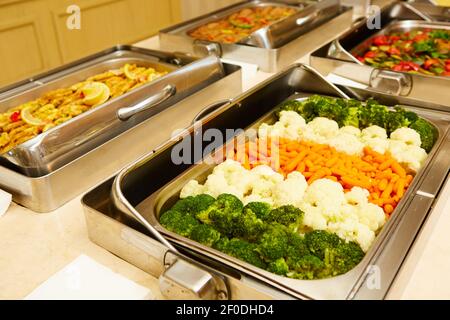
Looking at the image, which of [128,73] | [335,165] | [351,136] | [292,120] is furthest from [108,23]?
[335,165]

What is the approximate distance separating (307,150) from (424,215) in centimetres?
47

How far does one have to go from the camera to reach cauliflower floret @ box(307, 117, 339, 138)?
1.62 m

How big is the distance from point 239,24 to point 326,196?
2.00 m

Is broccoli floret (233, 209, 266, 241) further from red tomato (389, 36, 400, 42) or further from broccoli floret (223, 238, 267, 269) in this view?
red tomato (389, 36, 400, 42)

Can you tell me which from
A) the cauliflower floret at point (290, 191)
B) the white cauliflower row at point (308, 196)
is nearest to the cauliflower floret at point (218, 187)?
the white cauliflower row at point (308, 196)

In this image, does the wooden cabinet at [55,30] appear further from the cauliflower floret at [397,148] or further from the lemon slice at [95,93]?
the cauliflower floret at [397,148]

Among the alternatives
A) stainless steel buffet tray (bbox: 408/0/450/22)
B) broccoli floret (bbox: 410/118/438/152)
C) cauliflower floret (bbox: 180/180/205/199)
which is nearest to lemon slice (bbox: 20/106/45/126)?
cauliflower floret (bbox: 180/180/205/199)

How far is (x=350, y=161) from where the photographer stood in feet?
4.73

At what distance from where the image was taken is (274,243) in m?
1.06

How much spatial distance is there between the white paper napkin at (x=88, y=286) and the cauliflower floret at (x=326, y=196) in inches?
20.3

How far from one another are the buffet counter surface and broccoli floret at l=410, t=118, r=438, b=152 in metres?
0.18

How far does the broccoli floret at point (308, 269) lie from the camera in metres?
1.01
